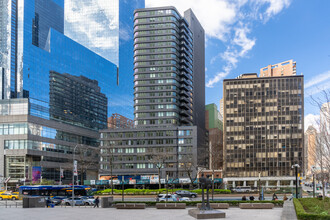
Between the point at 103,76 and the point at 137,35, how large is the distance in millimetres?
49307

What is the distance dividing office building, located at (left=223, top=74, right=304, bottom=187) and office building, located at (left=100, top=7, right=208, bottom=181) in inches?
601

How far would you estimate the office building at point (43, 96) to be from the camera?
4414 inches

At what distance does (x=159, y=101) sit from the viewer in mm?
135875

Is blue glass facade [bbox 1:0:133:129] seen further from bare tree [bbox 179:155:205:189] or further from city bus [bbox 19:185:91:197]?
city bus [bbox 19:185:91:197]

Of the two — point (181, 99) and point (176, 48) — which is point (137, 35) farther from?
point (181, 99)

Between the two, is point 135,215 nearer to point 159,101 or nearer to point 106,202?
point 106,202

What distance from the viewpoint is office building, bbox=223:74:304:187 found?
444ft

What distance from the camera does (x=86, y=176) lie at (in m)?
149

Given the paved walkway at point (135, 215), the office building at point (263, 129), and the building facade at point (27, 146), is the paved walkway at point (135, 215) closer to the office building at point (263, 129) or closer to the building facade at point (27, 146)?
the building facade at point (27, 146)

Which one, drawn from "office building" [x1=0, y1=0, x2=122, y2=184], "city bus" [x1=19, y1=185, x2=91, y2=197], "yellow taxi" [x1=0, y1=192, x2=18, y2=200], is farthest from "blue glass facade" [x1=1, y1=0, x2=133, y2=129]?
"city bus" [x1=19, y1=185, x2=91, y2=197]

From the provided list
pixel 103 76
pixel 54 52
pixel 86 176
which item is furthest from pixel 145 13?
pixel 86 176

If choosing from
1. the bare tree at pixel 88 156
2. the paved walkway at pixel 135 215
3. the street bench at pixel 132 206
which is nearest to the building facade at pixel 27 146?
the bare tree at pixel 88 156

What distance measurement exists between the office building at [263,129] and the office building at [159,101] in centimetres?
1527

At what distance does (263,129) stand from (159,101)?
146ft
